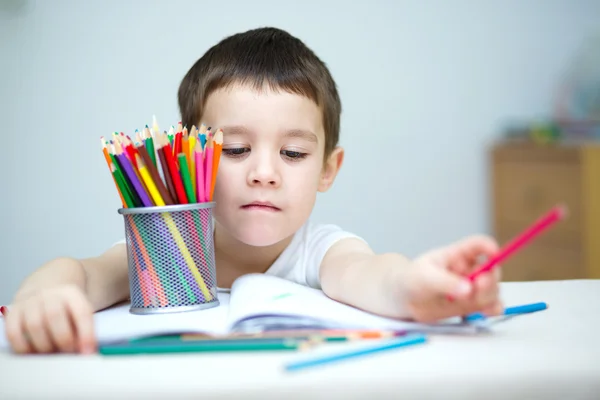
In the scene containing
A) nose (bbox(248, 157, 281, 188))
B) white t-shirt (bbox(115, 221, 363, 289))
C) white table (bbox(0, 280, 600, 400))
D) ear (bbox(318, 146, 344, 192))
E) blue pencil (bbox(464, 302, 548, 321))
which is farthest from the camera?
ear (bbox(318, 146, 344, 192))

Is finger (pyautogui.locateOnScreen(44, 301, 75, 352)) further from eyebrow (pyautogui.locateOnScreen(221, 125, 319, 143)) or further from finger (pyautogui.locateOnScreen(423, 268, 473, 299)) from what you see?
eyebrow (pyautogui.locateOnScreen(221, 125, 319, 143))

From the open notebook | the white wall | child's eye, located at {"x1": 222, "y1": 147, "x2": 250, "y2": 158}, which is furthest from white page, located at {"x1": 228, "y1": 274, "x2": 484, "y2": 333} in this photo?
the white wall

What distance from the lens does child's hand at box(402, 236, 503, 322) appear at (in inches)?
20.3

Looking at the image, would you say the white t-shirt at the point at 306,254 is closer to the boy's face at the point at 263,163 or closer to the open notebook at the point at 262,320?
the boy's face at the point at 263,163

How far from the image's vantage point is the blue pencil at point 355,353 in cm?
43

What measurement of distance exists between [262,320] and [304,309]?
0.13 ft

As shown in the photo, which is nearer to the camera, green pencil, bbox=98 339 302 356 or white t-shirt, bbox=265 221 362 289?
green pencil, bbox=98 339 302 356

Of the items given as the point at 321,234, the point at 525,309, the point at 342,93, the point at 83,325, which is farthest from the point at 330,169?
the point at 342,93

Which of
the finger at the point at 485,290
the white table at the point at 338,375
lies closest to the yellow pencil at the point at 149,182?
the white table at the point at 338,375

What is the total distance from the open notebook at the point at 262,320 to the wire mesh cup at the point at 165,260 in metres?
0.03

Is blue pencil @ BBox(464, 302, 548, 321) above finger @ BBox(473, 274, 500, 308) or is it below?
below

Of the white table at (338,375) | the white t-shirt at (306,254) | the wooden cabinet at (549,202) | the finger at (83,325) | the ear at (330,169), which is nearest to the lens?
the white table at (338,375)

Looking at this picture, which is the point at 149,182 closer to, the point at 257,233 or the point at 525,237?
the point at 257,233

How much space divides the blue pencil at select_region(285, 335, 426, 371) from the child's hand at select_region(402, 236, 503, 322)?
0.14 feet
